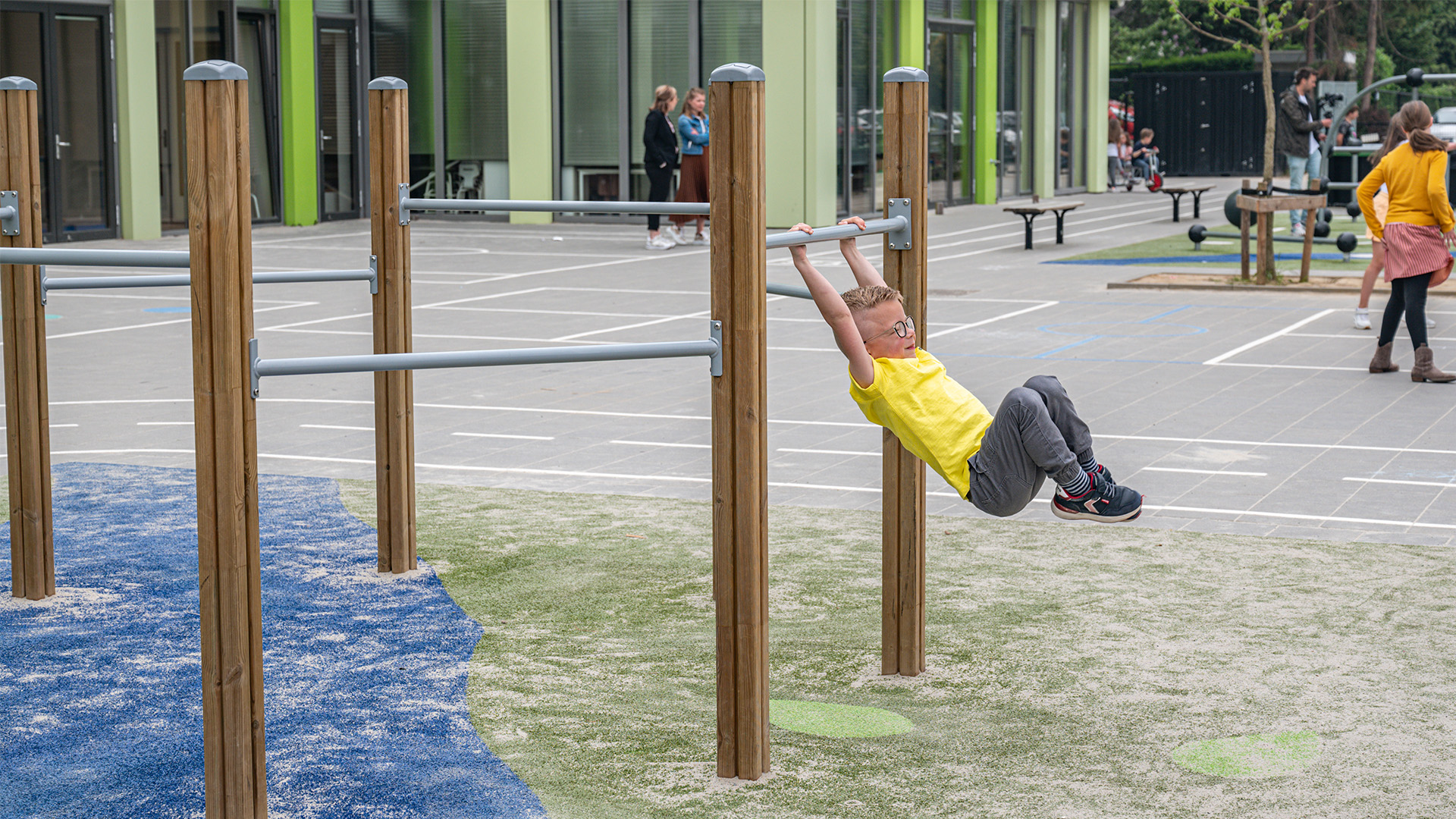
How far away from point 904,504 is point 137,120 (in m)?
20.0

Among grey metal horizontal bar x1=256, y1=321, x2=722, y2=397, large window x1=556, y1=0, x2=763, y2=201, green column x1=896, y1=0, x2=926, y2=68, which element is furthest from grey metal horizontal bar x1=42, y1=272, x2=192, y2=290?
green column x1=896, y1=0, x2=926, y2=68

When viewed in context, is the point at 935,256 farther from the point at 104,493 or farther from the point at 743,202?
the point at 743,202

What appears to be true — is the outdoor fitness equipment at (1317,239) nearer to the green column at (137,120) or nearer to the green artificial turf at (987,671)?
the green artificial turf at (987,671)

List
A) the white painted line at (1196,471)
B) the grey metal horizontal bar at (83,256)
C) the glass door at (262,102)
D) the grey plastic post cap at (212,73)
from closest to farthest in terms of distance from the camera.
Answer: the grey plastic post cap at (212,73) < the grey metal horizontal bar at (83,256) < the white painted line at (1196,471) < the glass door at (262,102)

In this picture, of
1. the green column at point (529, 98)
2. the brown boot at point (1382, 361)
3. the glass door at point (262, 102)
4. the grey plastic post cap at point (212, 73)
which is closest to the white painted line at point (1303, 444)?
the brown boot at point (1382, 361)

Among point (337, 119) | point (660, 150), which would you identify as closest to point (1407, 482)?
point (660, 150)

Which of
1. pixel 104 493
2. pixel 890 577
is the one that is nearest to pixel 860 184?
pixel 104 493

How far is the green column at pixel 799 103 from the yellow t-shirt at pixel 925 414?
19.7 metres

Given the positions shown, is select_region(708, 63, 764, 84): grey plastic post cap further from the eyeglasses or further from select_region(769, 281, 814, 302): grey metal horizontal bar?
the eyeglasses

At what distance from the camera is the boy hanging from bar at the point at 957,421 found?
4.96 m

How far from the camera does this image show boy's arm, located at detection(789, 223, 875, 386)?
4.72 m

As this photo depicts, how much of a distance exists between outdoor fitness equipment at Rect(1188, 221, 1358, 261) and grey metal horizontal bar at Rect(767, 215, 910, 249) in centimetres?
1296

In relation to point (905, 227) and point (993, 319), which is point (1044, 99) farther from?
point (905, 227)

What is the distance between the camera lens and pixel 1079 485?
5109 millimetres
